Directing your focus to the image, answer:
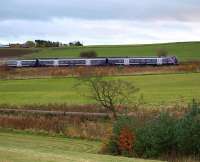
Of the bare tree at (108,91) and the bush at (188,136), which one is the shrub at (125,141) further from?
the bare tree at (108,91)

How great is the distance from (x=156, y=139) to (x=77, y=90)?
3593cm

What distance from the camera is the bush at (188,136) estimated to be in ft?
81.9

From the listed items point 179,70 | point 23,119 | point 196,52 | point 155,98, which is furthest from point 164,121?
point 196,52

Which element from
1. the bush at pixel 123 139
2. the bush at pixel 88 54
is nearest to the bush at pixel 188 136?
the bush at pixel 123 139

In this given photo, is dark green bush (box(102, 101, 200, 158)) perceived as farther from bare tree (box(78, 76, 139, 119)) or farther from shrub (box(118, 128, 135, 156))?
bare tree (box(78, 76, 139, 119))

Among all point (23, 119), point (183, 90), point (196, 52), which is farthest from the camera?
point (196, 52)

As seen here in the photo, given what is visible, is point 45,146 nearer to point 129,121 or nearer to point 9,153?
point 129,121

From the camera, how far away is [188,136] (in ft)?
82.0

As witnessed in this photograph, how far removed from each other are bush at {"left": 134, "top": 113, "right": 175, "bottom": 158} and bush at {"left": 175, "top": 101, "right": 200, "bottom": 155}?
1.84 ft

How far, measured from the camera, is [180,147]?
25.4m

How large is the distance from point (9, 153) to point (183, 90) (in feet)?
135

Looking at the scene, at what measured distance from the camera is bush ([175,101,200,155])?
81.9 feet

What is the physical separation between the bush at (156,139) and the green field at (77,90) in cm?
1949

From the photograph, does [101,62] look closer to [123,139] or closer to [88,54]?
[88,54]
